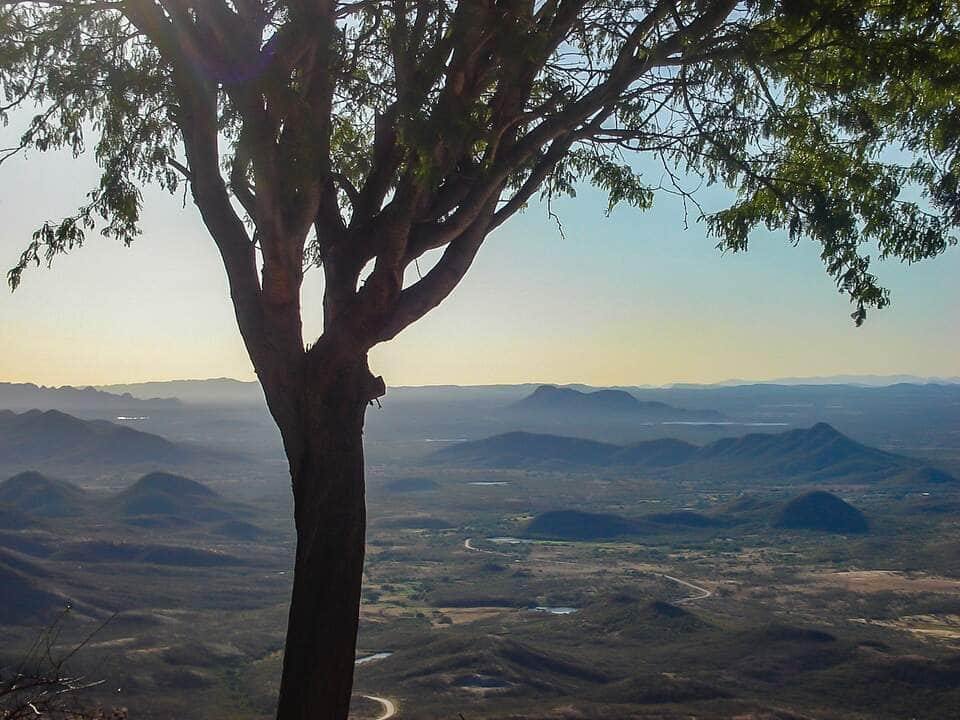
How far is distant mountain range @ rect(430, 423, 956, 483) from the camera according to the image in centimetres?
14925

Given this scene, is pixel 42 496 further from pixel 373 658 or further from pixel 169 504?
pixel 373 658

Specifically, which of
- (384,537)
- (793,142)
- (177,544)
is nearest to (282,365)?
(793,142)

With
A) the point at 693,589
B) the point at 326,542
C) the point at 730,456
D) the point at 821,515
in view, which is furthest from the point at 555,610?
the point at 730,456

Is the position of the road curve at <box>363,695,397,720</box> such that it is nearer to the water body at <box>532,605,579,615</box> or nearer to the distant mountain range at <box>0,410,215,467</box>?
the water body at <box>532,605,579,615</box>

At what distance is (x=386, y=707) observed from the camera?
115ft

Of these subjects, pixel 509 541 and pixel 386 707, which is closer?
pixel 386 707

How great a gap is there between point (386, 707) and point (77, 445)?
481ft

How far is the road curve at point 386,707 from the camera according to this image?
33369 mm

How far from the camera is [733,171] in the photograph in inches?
410

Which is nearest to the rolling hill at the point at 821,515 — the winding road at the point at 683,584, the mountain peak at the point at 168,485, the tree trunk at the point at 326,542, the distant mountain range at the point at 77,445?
the winding road at the point at 683,584

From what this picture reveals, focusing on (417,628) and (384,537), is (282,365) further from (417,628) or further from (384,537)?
(384,537)

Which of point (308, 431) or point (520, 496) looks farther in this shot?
point (520, 496)

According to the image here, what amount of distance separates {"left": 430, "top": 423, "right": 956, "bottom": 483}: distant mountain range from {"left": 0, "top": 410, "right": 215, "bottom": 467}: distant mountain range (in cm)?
4293

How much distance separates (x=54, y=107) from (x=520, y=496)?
124 m
